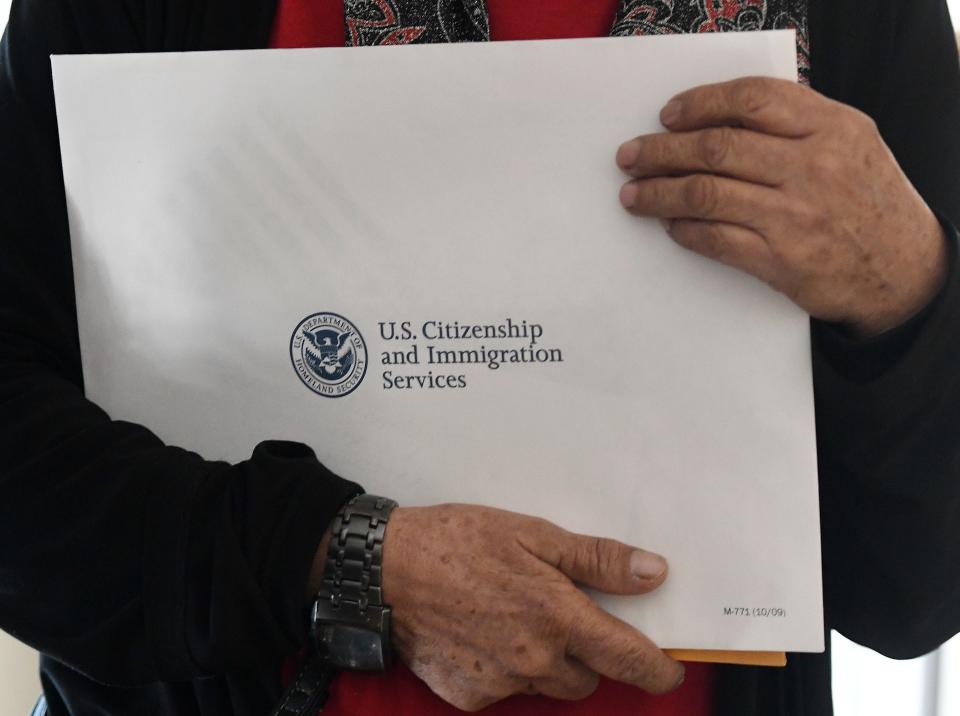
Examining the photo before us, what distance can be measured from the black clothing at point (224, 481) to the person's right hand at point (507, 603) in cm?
7

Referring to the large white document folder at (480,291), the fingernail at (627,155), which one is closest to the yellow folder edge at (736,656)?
the large white document folder at (480,291)

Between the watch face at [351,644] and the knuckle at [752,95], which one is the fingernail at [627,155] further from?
the watch face at [351,644]

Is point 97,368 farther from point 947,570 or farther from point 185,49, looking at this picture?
point 947,570

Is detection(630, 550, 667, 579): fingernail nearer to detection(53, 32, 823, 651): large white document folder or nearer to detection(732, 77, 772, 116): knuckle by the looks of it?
detection(53, 32, 823, 651): large white document folder

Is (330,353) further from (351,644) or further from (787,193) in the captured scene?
(787,193)

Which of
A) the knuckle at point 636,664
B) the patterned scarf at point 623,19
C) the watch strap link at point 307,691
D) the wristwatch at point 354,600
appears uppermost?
the patterned scarf at point 623,19

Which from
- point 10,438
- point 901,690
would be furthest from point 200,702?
point 901,690

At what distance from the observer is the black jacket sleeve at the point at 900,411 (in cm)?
68

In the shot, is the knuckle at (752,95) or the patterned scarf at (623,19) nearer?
the knuckle at (752,95)

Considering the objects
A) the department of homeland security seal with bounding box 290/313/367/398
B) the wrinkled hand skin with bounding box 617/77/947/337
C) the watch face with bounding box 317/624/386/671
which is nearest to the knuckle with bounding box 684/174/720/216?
the wrinkled hand skin with bounding box 617/77/947/337

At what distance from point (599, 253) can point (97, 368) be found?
0.41 m

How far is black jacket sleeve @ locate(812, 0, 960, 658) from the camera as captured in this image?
68cm

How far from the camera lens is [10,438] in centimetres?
70

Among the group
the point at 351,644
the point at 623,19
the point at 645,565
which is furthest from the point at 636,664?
the point at 623,19
